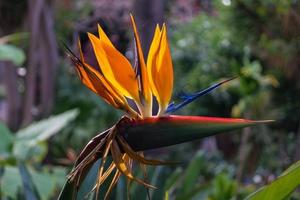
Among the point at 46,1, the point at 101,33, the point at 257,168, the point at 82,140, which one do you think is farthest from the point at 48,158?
the point at 101,33

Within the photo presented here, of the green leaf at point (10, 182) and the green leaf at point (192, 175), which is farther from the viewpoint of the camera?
the green leaf at point (192, 175)

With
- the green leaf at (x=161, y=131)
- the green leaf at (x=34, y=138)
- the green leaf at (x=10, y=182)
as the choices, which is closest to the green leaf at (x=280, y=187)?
the green leaf at (x=161, y=131)

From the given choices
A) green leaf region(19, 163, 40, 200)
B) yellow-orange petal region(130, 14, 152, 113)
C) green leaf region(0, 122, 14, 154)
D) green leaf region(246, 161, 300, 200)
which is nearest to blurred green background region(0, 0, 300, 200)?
green leaf region(0, 122, 14, 154)

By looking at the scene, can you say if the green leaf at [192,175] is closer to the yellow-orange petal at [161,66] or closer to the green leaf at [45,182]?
the green leaf at [45,182]

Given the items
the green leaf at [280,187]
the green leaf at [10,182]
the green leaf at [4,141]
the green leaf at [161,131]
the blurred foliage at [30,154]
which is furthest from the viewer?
the green leaf at [4,141]

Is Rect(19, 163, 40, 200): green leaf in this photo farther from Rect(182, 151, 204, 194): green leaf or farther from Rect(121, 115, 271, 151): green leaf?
Rect(182, 151, 204, 194): green leaf

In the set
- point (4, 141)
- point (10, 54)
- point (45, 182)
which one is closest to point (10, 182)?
point (45, 182)
